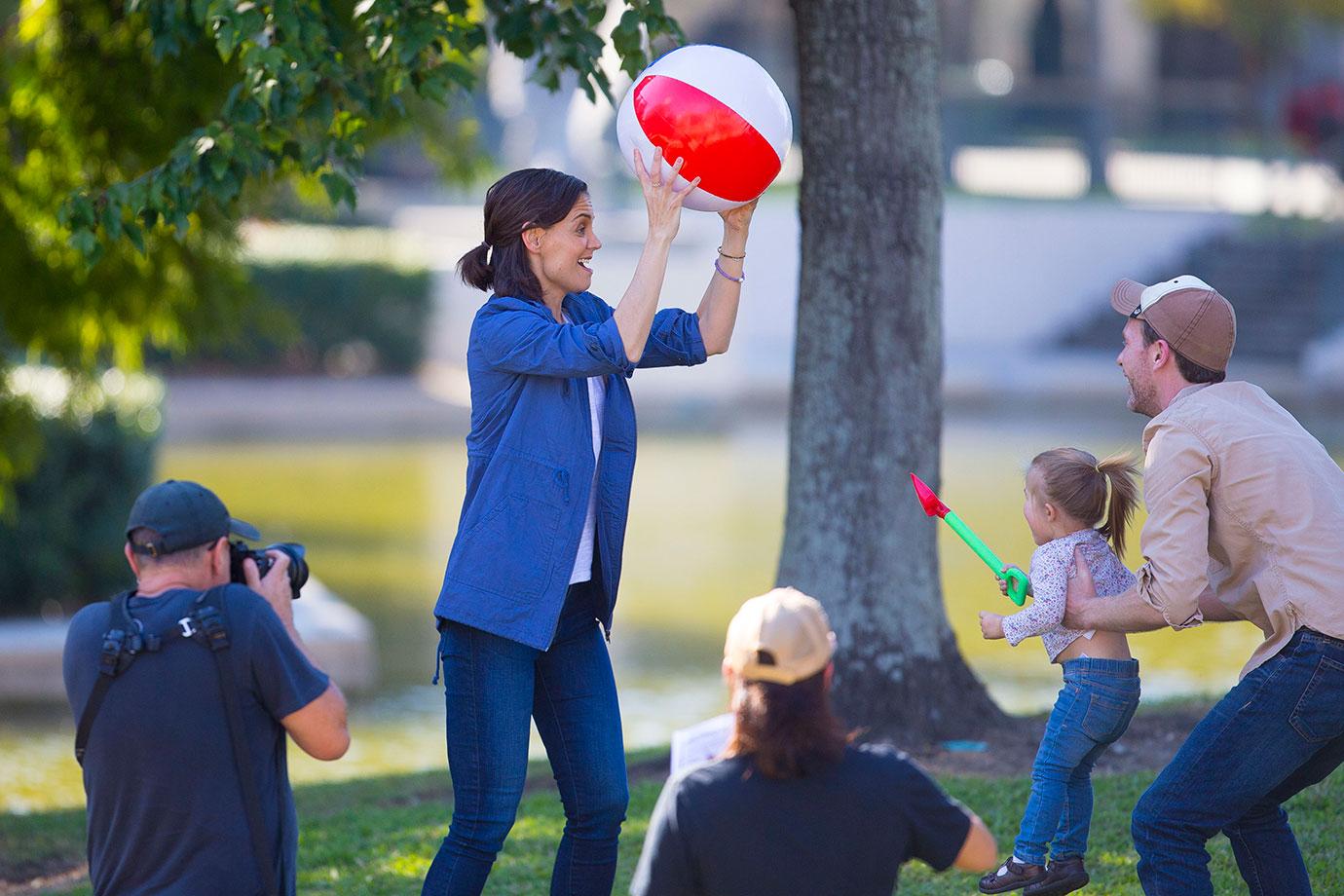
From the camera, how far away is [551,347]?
353 cm

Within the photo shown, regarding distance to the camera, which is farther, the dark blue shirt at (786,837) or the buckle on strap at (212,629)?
the buckle on strap at (212,629)

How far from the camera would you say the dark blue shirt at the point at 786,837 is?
9.17ft

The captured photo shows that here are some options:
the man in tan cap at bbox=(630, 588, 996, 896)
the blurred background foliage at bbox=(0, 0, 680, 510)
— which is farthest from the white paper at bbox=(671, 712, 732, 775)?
the blurred background foliage at bbox=(0, 0, 680, 510)

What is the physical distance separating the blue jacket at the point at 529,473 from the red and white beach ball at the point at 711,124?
0.47 meters

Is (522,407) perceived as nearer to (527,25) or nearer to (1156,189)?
(527,25)

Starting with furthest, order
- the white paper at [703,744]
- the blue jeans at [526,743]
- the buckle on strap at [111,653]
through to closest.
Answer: the blue jeans at [526,743] < the buckle on strap at [111,653] < the white paper at [703,744]

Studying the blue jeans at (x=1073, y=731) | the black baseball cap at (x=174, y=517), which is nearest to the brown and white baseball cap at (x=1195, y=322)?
the blue jeans at (x=1073, y=731)

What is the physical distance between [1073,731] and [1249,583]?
541 mm

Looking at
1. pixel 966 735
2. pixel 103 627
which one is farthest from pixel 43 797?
pixel 103 627

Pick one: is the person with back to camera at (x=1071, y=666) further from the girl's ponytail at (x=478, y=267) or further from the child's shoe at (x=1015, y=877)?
the girl's ponytail at (x=478, y=267)

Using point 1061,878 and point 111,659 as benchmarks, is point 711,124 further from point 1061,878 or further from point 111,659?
point 1061,878

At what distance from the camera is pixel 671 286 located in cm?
2027

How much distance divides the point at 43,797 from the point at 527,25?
13.4 ft

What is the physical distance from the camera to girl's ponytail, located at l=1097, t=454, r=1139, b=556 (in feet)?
12.7
